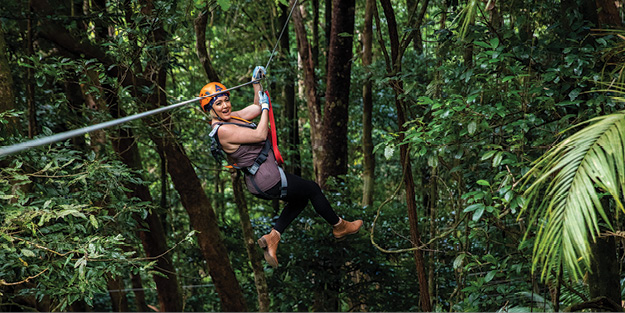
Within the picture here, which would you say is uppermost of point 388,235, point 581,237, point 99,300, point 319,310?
point 581,237

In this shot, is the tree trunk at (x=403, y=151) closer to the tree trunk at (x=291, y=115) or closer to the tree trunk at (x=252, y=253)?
the tree trunk at (x=252, y=253)

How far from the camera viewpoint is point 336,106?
590cm

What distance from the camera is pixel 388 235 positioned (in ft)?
19.0

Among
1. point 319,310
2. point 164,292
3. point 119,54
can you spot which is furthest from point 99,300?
point 119,54

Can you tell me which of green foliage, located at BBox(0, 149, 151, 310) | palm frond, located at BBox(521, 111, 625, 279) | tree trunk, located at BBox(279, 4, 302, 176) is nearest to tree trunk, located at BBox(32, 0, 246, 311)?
green foliage, located at BBox(0, 149, 151, 310)

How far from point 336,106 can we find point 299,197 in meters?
2.62

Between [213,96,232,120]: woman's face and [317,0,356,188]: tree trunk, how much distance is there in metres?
2.66

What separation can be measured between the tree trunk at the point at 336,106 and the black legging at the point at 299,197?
7.93 feet

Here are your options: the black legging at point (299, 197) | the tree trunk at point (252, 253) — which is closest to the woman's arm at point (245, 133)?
the black legging at point (299, 197)

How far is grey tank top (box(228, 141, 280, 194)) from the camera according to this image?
10.8 feet

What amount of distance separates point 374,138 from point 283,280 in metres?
3.28

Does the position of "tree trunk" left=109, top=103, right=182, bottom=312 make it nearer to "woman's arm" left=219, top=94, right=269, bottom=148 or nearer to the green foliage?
the green foliage

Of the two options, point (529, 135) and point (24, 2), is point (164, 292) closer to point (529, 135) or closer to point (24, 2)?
point (24, 2)

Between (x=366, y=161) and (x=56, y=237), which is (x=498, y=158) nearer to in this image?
(x=56, y=237)
